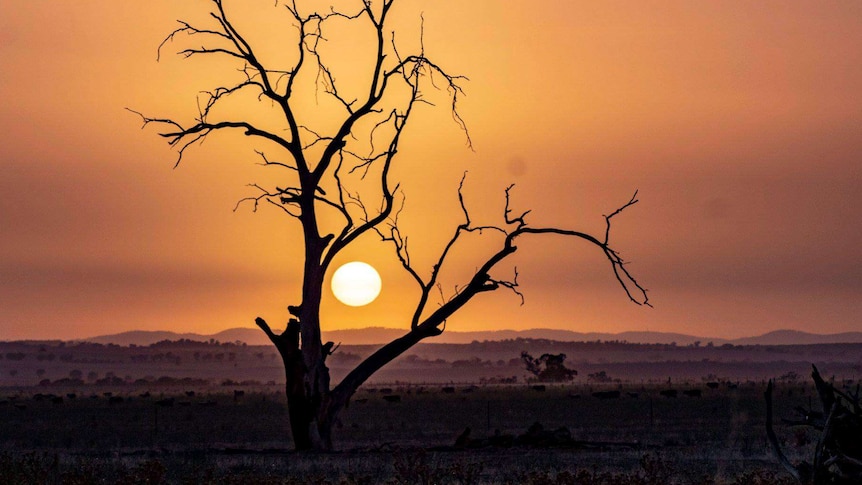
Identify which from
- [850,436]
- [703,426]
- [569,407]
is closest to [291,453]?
[850,436]

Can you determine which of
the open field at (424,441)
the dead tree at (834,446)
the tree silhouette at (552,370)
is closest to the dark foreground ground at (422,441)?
the open field at (424,441)

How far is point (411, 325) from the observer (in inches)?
1331

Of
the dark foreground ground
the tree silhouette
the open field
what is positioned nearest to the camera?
the dark foreground ground

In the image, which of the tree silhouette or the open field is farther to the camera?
the tree silhouette

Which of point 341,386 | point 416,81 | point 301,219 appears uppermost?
point 416,81

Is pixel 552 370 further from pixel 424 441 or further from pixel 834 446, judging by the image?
pixel 834 446

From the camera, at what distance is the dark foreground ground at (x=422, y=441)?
24.9 meters

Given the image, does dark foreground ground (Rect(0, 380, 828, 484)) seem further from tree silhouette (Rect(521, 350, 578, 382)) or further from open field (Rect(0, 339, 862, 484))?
tree silhouette (Rect(521, 350, 578, 382))

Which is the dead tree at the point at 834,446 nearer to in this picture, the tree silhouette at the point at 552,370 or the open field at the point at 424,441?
the open field at the point at 424,441

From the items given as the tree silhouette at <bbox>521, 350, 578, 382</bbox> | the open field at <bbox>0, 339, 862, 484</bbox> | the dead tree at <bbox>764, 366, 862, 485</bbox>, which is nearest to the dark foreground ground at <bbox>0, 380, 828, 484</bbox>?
the open field at <bbox>0, 339, 862, 484</bbox>

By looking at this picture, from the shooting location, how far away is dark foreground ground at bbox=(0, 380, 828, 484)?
979 inches

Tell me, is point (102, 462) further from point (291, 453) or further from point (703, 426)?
point (703, 426)

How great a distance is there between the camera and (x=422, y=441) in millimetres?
43500

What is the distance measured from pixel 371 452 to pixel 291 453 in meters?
1.98
